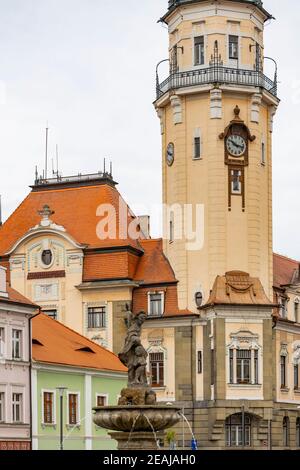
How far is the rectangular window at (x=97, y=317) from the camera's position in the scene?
84.4 m

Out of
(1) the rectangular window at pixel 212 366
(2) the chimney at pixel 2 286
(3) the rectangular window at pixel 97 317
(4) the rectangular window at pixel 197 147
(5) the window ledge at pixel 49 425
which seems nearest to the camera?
(2) the chimney at pixel 2 286

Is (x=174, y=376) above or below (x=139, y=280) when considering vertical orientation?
below

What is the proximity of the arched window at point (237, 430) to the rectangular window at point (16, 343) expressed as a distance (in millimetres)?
20845

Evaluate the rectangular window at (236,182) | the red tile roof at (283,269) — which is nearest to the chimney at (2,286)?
the rectangular window at (236,182)

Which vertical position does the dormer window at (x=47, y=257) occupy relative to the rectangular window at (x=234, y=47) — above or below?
below

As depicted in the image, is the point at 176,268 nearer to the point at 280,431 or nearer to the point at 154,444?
the point at 280,431

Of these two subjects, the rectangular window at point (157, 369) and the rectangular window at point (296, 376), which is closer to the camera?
the rectangular window at point (157, 369)

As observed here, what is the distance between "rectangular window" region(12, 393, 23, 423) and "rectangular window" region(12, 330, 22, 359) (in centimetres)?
180

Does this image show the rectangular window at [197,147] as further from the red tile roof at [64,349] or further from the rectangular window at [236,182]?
the red tile roof at [64,349]

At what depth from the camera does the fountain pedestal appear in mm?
43562

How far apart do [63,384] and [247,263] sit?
20.5 m

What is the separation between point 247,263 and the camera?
273 ft
